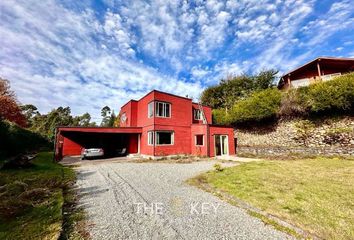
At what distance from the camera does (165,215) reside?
422cm

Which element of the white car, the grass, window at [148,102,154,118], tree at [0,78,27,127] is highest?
tree at [0,78,27,127]

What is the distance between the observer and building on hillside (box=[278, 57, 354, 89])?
18869 millimetres

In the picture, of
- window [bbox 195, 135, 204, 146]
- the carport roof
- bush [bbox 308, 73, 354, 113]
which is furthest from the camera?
window [bbox 195, 135, 204, 146]

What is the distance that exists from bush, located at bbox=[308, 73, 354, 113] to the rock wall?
0.98m

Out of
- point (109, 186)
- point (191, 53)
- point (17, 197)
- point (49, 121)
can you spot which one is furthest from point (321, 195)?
point (49, 121)

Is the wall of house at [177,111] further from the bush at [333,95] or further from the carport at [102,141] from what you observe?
the bush at [333,95]

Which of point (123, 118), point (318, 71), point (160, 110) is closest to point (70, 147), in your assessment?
point (123, 118)

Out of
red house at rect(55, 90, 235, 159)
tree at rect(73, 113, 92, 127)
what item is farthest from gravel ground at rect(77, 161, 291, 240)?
tree at rect(73, 113, 92, 127)

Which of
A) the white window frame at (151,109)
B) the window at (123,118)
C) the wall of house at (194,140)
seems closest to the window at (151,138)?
the white window frame at (151,109)

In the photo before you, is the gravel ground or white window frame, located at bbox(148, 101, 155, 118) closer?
the gravel ground

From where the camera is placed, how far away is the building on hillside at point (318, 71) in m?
18.9

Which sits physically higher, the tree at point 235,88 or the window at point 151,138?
the tree at point 235,88

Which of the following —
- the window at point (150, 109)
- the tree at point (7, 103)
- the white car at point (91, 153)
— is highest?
the tree at point (7, 103)

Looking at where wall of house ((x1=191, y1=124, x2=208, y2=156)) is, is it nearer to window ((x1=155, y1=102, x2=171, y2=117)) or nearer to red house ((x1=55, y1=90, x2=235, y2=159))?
red house ((x1=55, y1=90, x2=235, y2=159))
